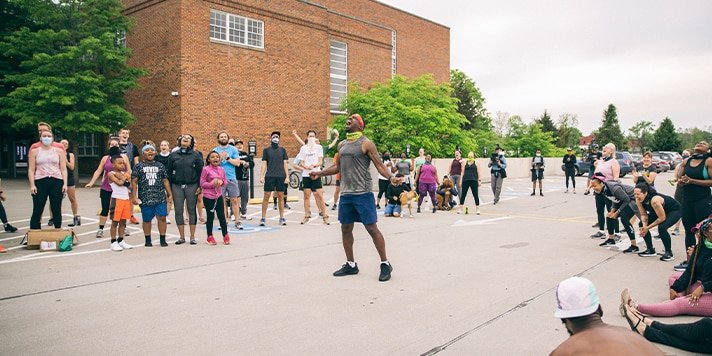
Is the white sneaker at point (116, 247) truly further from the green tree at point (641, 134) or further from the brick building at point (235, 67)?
the green tree at point (641, 134)

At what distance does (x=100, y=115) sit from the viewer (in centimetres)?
2325

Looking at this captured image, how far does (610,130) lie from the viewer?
284 feet

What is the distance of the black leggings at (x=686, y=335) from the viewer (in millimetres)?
4094

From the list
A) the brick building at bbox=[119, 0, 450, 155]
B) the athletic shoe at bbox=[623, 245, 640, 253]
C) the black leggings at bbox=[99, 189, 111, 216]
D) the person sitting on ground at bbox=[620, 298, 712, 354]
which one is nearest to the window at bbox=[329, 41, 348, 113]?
the brick building at bbox=[119, 0, 450, 155]

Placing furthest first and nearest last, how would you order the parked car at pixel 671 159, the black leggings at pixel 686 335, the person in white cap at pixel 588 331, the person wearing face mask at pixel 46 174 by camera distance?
the parked car at pixel 671 159 → the person wearing face mask at pixel 46 174 → the black leggings at pixel 686 335 → the person in white cap at pixel 588 331

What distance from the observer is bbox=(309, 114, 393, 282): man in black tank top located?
6613 millimetres

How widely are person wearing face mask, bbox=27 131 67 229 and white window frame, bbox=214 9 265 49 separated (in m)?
18.2

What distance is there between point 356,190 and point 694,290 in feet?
12.5

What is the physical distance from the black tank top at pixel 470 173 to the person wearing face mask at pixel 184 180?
28.0 ft

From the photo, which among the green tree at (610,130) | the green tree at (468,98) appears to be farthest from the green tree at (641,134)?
the green tree at (468,98)

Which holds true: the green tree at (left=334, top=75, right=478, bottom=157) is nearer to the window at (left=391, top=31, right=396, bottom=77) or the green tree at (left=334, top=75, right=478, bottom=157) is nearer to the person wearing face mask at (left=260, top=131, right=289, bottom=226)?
the window at (left=391, top=31, right=396, bottom=77)

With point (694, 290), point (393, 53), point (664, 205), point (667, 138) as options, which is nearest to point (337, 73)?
point (393, 53)

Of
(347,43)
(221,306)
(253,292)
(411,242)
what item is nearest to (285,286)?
(253,292)

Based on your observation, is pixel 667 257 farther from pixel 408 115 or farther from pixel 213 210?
pixel 408 115
